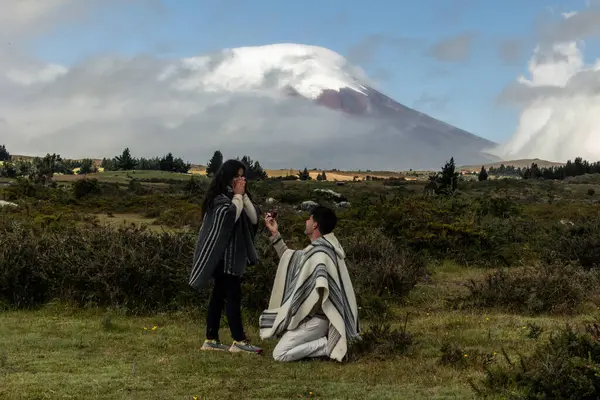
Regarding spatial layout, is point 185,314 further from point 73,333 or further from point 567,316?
point 567,316

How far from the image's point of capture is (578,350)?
430 cm

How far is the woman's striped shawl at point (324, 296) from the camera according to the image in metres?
5.90

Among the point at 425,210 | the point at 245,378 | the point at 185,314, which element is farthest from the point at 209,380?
the point at 425,210

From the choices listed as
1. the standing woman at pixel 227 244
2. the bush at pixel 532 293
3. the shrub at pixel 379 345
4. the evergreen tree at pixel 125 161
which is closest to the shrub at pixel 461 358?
the shrub at pixel 379 345

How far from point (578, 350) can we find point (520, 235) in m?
13.6

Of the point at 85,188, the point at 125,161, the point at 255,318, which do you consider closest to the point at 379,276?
the point at 255,318

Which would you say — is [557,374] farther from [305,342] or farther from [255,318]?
[255,318]

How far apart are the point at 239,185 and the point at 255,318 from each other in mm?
2842

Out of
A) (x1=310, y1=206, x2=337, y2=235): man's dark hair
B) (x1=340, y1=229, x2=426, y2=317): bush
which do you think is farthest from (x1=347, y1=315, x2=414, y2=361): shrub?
(x1=340, y1=229, x2=426, y2=317): bush

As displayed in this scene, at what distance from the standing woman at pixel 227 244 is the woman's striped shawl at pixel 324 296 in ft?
1.56

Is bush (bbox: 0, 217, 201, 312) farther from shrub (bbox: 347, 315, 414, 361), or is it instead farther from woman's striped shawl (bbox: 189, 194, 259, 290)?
shrub (bbox: 347, 315, 414, 361)

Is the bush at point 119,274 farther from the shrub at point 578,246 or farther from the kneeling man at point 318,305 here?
the shrub at point 578,246

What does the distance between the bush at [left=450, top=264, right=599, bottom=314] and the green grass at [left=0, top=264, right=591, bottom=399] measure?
63 cm

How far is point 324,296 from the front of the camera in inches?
234
